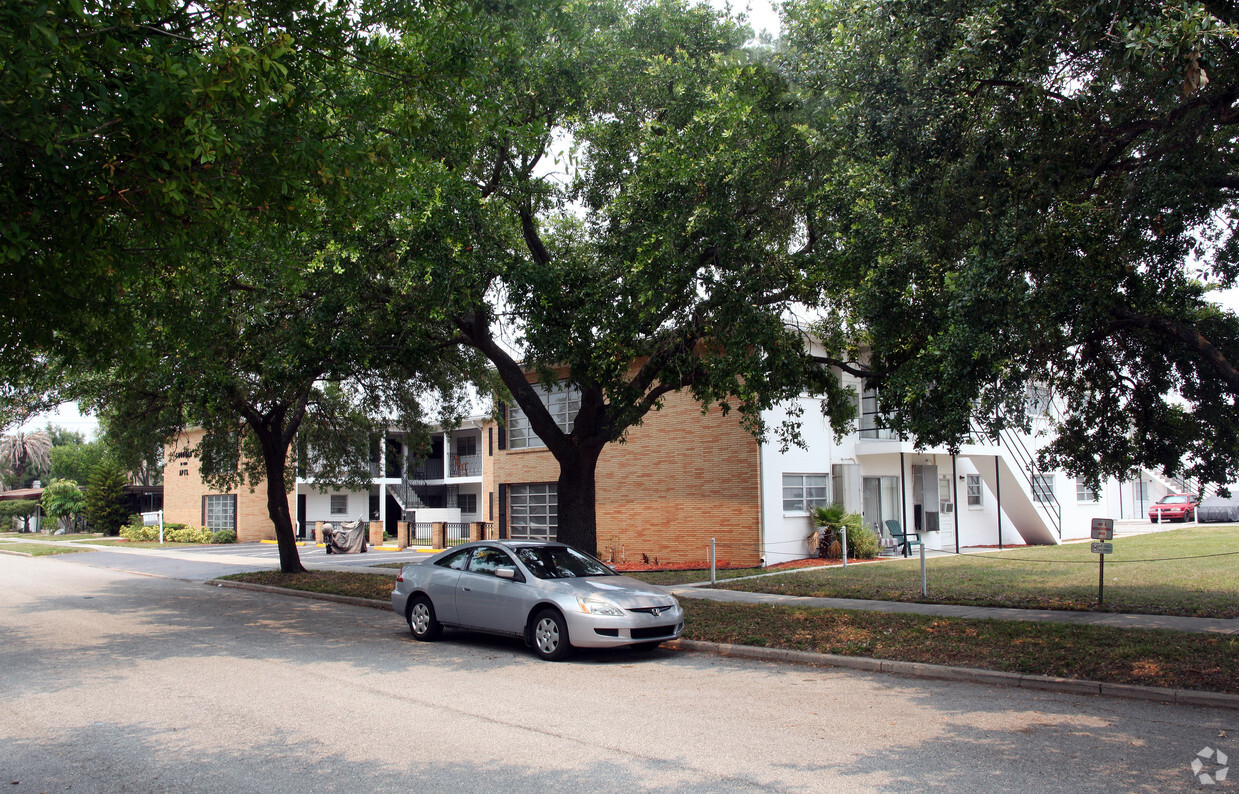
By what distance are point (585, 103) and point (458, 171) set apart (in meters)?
2.68

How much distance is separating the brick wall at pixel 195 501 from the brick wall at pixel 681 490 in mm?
22748

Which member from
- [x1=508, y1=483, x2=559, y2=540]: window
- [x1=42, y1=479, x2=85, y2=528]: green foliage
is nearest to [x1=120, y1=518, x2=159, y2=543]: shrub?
[x1=42, y1=479, x2=85, y2=528]: green foliage

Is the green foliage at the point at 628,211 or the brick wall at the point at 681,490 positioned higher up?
the green foliage at the point at 628,211

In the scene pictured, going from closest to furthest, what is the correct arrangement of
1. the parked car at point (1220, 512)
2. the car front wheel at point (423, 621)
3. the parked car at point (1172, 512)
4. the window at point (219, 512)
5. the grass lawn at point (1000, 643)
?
the grass lawn at point (1000, 643) < the car front wheel at point (423, 621) < the parked car at point (1172, 512) < the parked car at point (1220, 512) < the window at point (219, 512)

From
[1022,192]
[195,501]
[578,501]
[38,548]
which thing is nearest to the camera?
[1022,192]

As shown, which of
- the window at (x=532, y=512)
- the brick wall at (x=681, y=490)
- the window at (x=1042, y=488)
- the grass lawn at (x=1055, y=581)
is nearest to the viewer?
the grass lawn at (x=1055, y=581)

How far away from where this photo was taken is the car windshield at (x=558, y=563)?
11.0 meters

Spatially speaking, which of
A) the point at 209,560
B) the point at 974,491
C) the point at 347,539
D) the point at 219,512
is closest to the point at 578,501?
the point at 974,491

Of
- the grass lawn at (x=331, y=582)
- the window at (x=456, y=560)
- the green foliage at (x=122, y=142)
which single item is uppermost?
the green foliage at (x=122, y=142)

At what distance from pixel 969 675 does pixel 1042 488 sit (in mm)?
22759

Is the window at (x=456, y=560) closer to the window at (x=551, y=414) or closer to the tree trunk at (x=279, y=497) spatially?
the tree trunk at (x=279, y=497)

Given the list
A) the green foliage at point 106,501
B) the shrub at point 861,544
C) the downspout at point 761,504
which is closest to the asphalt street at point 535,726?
the downspout at point 761,504

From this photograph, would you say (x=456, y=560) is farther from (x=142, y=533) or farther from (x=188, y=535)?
(x=142, y=533)

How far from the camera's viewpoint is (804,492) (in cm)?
2331
